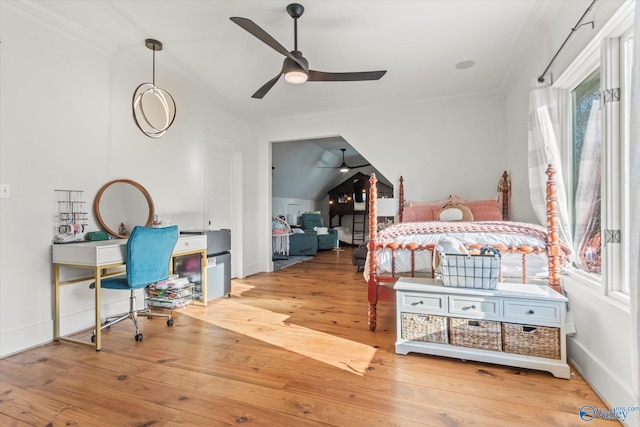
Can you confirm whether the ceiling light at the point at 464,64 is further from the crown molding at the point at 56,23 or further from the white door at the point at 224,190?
the crown molding at the point at 56,23

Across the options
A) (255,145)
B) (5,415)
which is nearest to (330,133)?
(255,145)

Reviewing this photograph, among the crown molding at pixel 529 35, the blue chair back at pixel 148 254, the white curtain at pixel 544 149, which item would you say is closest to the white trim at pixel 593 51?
the white curtain at pixel 544 149

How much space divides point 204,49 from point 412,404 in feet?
11.2

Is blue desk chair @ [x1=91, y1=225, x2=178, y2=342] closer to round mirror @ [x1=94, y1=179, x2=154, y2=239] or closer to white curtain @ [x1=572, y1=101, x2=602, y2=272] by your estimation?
round mirror @ [x1=94, y1=179, x2=154, y2=239]

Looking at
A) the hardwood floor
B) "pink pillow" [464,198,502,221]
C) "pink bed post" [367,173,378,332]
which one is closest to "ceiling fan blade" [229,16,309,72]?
"pink bed post" [367,173,378,332]

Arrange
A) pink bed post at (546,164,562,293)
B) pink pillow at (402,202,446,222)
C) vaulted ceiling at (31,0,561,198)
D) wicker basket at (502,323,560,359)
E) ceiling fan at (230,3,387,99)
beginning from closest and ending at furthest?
wicker basket at (502,323,560,359), pink bed post at (546,164,562,293), ceiling fan at (230,3,387,99), vaulted ceiling at (31,0,561,198), pink pillow at (402,202,446,222)

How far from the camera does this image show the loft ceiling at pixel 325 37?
2.52 meters

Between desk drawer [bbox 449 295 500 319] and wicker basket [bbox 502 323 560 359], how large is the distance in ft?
0.37

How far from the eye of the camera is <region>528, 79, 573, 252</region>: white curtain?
2.32m

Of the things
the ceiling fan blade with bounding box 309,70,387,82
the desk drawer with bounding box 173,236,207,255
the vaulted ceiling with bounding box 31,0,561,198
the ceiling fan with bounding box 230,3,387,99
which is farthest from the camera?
the desk drawer with bounding box 173,236,207,255

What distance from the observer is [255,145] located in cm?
547

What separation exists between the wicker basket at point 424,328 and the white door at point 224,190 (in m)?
3.07

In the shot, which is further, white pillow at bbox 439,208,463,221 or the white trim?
white pillow at bbox 439,208,463,221

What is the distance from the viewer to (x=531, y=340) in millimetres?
2023
